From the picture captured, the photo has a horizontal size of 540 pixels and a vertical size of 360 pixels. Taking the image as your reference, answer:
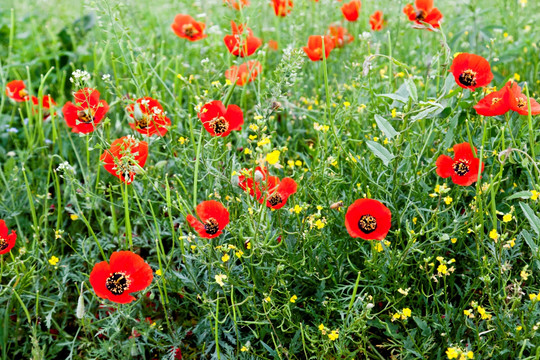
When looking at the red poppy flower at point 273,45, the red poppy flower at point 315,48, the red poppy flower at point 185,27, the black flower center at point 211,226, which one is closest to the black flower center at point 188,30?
the red poppy flower at point 185,27

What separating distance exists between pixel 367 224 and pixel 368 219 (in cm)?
1

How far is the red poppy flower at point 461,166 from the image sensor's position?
4.78ft

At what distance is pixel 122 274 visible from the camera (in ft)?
4.81

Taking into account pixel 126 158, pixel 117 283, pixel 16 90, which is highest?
pixel 126 158

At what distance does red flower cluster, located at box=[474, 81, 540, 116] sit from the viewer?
144cm

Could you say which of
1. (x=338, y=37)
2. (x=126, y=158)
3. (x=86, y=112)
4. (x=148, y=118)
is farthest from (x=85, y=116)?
(x=338, y=37)

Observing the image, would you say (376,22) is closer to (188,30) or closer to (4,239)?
(188,30)

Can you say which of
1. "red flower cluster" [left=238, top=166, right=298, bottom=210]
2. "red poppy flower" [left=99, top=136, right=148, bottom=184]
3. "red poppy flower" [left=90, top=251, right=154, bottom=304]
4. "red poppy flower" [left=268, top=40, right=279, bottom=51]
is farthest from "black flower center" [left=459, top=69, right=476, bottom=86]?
"red poppy flower" [left=268, top=40, right=279, bottom=51]

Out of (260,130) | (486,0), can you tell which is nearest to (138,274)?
(260,130)

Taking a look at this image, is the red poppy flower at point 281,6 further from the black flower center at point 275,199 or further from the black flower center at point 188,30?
the black flower center at point 275,199

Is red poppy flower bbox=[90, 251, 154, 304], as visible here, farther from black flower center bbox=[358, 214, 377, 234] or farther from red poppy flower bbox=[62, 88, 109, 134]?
black flower center bbox=[358, 214, 377, 234]

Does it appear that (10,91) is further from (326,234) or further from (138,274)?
(326,234)

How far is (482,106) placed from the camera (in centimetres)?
150

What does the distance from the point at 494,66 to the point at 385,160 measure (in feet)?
5.14
